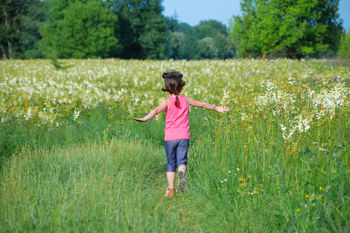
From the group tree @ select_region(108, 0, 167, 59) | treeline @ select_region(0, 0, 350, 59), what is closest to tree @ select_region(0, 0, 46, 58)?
treeline @ select_region(0, 0, 350, 59)

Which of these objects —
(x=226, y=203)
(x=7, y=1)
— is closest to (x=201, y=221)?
(x=226, y=203)

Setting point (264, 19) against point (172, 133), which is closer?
point (172, 133)

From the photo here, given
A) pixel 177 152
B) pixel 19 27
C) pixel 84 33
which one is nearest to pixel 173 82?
pixel 177 152

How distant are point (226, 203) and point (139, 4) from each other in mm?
53857

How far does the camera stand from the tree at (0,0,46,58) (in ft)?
154

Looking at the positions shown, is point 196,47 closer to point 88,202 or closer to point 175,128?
point 175,128

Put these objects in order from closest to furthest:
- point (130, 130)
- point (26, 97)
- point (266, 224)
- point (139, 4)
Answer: point (266, 224) < point (130, 130) < point (26, 97) < point (139, 4)

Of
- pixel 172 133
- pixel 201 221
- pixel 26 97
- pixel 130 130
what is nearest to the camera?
pixel 201 221

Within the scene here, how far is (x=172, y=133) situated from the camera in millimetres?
4082

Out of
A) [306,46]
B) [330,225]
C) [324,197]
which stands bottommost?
[330,225]

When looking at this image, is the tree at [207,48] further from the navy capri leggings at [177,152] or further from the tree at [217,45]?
the navy capri leggings at [177,152]

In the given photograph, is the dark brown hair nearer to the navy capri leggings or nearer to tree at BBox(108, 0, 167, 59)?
the navy capri leggings

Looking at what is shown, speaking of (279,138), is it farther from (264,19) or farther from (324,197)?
(264,19)

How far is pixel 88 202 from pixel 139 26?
172ft
